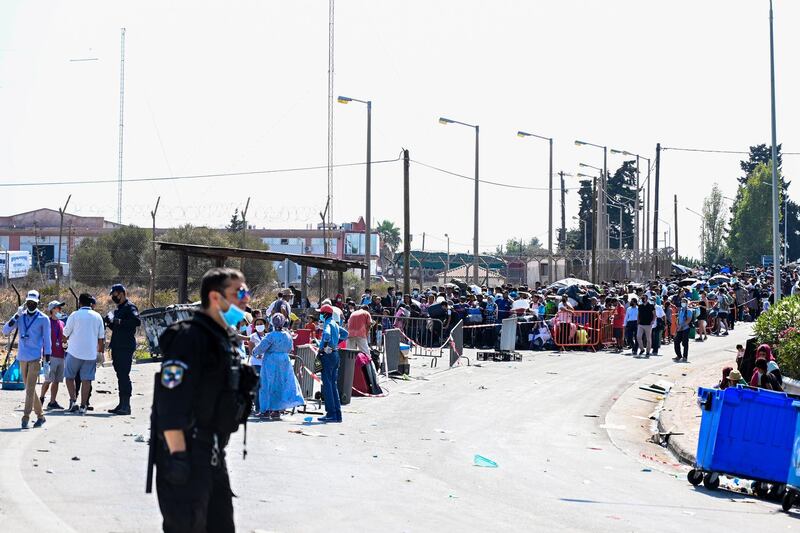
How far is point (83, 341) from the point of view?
14898 mm

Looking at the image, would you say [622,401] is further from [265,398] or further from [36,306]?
[36,306]

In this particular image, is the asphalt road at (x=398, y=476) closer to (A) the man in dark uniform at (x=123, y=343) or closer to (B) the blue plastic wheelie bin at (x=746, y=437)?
(B) the blue plastic wheelie bin at (x=746, y=437)

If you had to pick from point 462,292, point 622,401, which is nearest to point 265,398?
point 622,401

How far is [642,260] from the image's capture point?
59125 mm

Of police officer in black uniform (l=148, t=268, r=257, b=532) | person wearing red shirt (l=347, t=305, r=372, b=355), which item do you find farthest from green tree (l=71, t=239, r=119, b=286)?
police officer in black uniform (l=148, t=268, r=257, b=532)

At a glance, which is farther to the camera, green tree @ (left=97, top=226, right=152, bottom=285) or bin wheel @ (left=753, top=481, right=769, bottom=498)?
green tree @ (left=97, top=226, right=152, bottom=285)

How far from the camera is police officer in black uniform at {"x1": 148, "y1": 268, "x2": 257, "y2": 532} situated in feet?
Answer: 17.8

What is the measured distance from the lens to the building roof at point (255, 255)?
26172 millimetres

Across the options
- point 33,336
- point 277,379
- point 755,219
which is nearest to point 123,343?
point 33,336

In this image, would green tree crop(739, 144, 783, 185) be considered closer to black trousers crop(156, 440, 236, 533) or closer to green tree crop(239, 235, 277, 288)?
green tree crop(239, 235, 277, 288)

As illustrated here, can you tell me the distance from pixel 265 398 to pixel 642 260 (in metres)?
46.0

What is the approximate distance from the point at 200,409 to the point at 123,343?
1022 centimetres

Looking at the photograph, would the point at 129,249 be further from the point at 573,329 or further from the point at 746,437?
the point at 746,437

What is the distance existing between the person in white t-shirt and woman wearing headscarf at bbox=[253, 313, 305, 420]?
223cm
